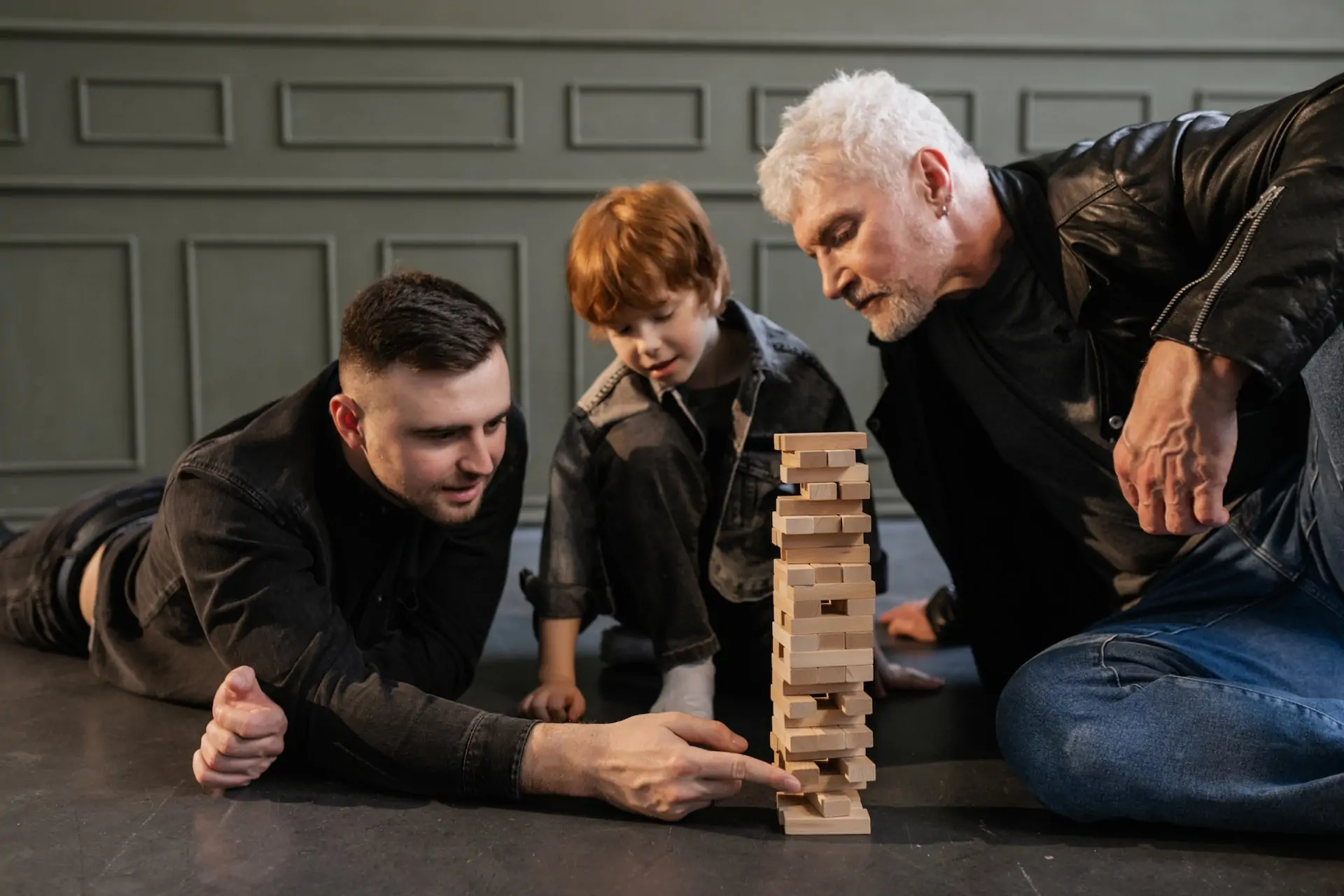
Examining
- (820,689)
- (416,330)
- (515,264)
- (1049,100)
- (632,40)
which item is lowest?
(820,689)

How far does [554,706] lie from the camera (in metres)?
2.14

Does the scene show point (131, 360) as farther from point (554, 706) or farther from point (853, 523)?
point (853, 523)

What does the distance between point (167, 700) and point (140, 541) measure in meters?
0.29

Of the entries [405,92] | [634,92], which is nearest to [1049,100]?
[634,92]

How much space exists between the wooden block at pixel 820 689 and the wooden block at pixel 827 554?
156 millimetres

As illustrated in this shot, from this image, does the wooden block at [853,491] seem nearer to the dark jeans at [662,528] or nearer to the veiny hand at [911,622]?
the dark jeans at [662,528]

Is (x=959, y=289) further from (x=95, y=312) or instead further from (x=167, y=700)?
(x=95, y=312)

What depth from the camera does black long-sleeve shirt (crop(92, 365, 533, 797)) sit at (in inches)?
68.0

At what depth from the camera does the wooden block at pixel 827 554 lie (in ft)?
5.33

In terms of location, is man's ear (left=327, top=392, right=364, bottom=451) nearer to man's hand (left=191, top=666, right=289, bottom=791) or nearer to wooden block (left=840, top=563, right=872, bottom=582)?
man's hand (left=191, top=666, right=289, bottom=791)

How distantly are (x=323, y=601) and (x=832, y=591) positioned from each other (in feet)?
2.42

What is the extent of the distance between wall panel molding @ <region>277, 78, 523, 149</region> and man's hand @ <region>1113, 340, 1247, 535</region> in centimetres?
291

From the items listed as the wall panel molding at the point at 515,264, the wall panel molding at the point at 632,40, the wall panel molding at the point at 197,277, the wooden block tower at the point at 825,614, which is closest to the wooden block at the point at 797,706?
the wooden block tower at the point at 825,614

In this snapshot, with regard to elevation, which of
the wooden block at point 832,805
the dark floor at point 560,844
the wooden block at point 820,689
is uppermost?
the wooden block at point 820,689
